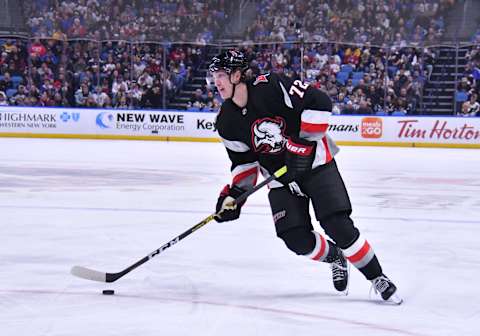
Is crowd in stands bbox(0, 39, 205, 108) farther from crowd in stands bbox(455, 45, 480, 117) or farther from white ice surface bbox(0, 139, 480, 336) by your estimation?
white ice surface bbox(0, 139, 480, 336)

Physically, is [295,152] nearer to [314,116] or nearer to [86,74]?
[314,116]

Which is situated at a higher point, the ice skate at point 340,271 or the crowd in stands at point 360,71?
the ice skate at point 340,271

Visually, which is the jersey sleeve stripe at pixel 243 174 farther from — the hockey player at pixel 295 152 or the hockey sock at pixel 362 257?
the hockey sock at pixel 362 257

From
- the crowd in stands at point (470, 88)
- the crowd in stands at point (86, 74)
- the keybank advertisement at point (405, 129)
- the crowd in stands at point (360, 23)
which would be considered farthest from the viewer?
the crowd in stands at point (86, 74)

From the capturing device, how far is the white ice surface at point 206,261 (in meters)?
3.29

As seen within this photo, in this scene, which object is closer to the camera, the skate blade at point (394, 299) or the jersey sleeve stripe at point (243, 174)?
the skate blade at point (394, 299)

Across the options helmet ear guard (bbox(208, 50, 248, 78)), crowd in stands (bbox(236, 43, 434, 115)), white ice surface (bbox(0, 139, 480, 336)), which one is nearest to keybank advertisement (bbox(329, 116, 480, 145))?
crowd in stands (bbox(236, 43, 434, 115))

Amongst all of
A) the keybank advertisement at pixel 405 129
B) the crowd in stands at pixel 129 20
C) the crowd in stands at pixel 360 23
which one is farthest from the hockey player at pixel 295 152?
the crowd in stands at pixel 129 20

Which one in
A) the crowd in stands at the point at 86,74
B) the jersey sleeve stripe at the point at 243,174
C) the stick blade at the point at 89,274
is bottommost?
the crowd in stands at the point at 86,74

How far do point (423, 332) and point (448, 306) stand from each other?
52 centimetres

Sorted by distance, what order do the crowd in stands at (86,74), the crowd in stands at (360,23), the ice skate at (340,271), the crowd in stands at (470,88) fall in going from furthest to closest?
the crowd in stands at (86,74), the crowd in stands at (360,23), the crowd in stands at (470,88), the ice skate at (340,271)

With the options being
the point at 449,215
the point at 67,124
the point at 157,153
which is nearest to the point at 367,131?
the point at 157,153

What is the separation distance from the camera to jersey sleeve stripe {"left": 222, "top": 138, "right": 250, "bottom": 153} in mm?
3855

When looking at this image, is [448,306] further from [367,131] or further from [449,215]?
[367,131]
